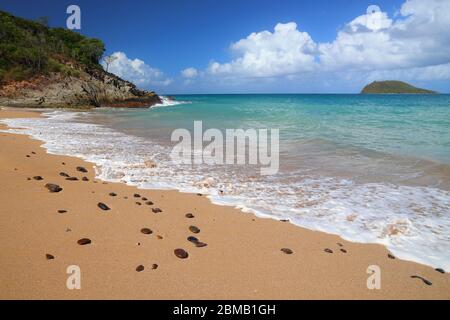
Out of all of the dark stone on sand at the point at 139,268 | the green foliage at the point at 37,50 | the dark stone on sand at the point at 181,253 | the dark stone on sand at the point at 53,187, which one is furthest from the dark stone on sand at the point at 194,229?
the green foliage at the point at 37,50

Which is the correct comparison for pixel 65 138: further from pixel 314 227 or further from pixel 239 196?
pixel 314 227

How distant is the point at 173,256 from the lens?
3705 millimetres

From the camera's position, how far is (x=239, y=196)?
20.6 ft

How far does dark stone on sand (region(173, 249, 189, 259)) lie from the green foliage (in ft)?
160

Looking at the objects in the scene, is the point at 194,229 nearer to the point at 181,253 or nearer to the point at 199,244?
the point at 199,244

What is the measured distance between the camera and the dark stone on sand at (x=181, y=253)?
3693 mm

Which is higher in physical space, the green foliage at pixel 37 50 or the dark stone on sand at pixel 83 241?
the green foliage at pixel 37 50

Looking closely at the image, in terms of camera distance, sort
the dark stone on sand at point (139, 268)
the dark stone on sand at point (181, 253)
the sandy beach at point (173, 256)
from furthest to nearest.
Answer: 1. the dark stone on sand at point (181, 253)
2. the dark stone on sand at point (139, 268)
3. the sandy beach at point (173, 256)

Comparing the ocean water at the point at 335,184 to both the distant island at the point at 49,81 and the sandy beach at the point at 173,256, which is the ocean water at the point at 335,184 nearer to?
the sandy beach at the point at 173,256

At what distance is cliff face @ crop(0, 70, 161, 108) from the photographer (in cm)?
3862

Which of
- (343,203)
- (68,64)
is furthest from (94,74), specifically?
(343,203)

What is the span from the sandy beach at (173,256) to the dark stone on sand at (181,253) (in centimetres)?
4

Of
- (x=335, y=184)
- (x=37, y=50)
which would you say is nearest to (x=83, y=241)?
(x=335, y=184)
